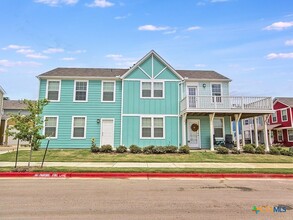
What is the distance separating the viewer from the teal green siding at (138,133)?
17234 mm

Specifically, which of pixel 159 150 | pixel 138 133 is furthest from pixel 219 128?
pixel 138 133

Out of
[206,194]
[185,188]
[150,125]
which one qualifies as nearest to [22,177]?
[185,188]

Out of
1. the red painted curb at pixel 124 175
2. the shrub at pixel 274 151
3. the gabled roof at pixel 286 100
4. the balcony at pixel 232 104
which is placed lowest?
the red painted curb at pixel 124 175

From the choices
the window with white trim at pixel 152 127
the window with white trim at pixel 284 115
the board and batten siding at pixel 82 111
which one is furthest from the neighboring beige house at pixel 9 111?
the window with white trim at pixel 284 115

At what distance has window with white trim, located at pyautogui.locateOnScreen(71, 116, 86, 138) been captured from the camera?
17.3m

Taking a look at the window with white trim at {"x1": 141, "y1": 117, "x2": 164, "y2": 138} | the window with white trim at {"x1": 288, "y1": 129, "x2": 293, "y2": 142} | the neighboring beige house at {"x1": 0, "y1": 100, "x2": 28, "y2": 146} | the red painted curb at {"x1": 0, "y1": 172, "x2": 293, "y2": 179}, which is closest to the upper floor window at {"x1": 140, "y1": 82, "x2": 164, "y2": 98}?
the window with white trim at {"x1": 141, "y1": 117, "x2": 164, "y2": 138}

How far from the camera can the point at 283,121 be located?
32438mm

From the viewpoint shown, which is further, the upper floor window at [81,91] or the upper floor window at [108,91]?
the upper floor window at [108,91]

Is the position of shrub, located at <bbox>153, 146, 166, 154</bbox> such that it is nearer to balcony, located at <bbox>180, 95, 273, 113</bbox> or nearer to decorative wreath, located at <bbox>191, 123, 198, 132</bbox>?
balcony, located at <bbox>180, 95, 273, 113</bbox>

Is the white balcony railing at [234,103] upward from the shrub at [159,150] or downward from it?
upward

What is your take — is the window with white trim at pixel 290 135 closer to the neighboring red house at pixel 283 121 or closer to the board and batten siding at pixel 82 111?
the neighboring red house at pixel 283 121

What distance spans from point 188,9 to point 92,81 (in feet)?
31.1

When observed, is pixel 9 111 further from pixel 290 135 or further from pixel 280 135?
pixel 290 135

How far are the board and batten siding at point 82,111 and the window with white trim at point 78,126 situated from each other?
253 mm
